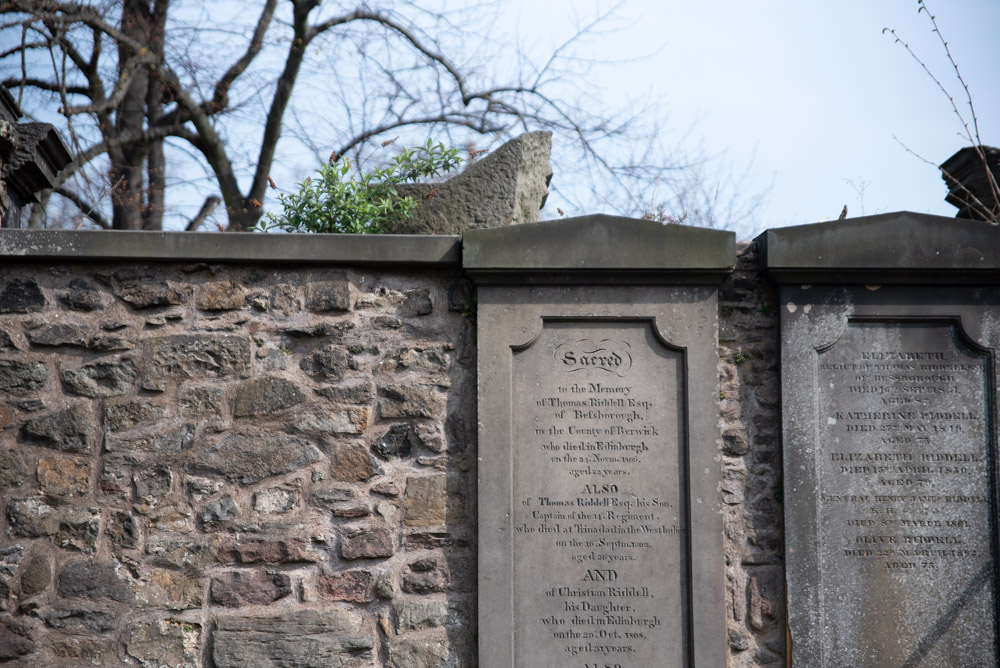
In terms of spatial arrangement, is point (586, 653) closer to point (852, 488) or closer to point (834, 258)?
point (852, 488)

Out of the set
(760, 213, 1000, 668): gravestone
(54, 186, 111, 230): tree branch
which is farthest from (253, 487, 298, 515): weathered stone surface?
(54, 186, 111, 230): tree branch

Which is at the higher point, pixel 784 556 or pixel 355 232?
pixel 355 232

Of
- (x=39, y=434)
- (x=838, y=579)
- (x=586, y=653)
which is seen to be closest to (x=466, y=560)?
(x=586, y=653)

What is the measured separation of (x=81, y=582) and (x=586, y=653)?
2130 millimetres

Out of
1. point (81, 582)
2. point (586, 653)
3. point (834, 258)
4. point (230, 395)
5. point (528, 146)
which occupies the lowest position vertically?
point (586, 653)

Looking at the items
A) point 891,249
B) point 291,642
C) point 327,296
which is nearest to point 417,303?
point 327,296

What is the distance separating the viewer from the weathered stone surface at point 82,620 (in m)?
3.66

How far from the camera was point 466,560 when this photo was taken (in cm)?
377

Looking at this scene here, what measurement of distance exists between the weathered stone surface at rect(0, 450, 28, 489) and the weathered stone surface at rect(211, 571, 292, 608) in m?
0.94

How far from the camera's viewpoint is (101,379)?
3.84 metres

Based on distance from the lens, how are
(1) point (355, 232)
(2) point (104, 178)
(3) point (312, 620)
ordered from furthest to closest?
(2) point (104, 178) < (1) point (355, 232) < (3) point (312, 620)

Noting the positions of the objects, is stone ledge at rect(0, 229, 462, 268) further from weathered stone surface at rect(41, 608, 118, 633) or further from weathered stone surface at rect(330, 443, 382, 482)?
weathered stone surface at rect(41, 608, 118, 633)

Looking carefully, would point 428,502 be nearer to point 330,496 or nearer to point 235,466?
point 330,496

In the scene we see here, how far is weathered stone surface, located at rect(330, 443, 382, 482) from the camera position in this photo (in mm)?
3783
